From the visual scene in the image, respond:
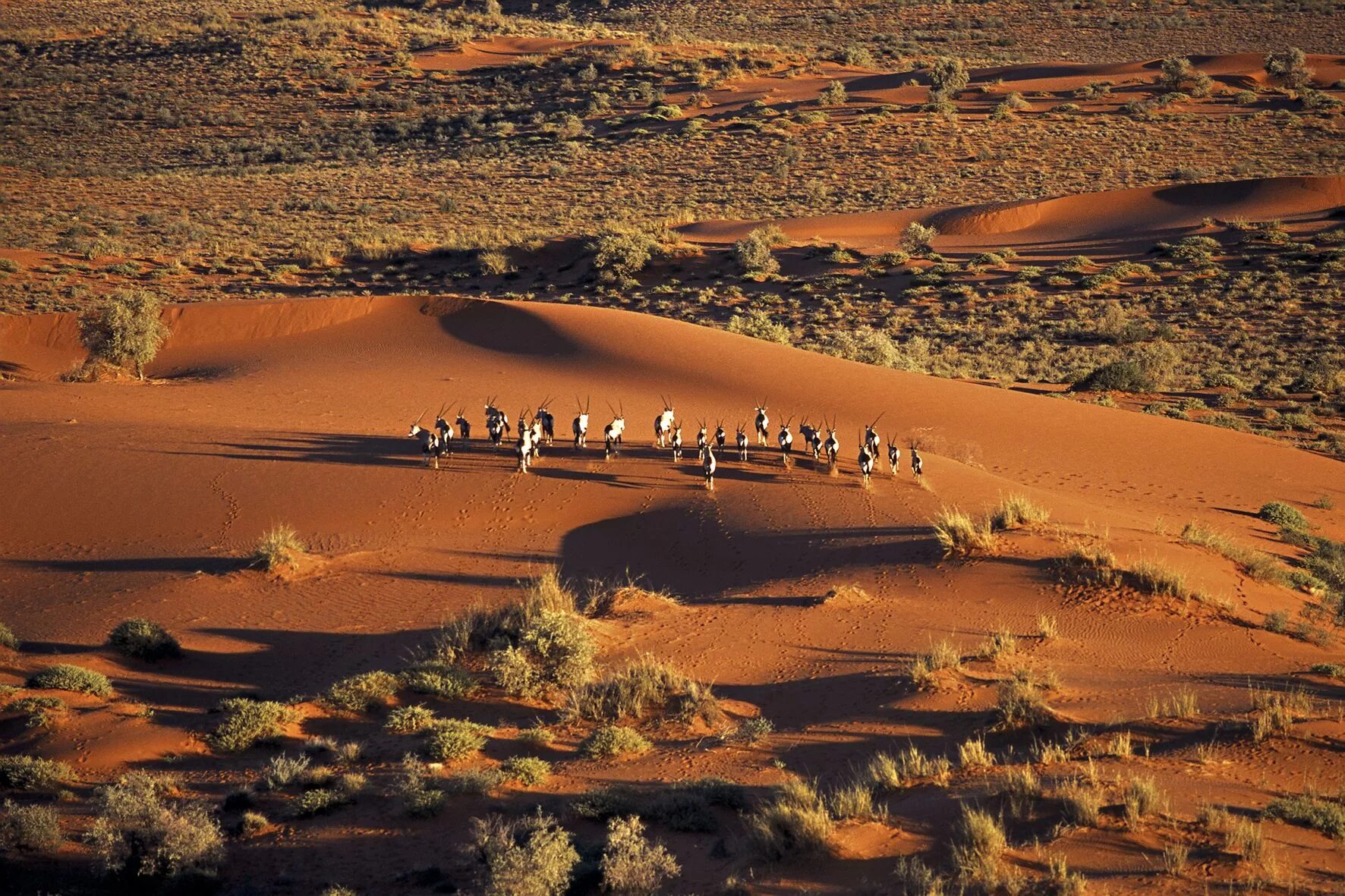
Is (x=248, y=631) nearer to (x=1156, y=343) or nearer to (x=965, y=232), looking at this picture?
(x=1156, y=343)

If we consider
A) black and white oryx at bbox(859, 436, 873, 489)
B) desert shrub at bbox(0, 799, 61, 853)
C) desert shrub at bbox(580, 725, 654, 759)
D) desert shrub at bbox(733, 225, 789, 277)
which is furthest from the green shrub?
desert shrub at bbox(733, 225, 789, 277)

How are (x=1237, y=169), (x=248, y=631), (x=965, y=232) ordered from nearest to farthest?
(x=248, y=631), (x=965, y=232), (x=1237, y=169)

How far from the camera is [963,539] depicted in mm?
16156

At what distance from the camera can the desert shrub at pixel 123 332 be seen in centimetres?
2822

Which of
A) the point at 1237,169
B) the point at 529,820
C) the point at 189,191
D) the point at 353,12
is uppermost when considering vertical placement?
the point at 353,12

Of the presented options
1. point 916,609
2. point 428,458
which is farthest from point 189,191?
point 916,609

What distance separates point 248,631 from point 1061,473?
1533cm

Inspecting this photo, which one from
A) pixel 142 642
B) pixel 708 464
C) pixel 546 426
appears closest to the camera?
pixel 142 642

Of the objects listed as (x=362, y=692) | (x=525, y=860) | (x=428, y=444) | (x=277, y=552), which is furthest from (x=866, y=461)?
(x=525, y=860)

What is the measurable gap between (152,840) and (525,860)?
3273 mm

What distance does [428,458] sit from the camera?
20.5 m

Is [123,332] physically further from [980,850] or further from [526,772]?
[980,850]

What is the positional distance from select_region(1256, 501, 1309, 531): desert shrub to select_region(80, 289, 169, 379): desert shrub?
25191 millimetres

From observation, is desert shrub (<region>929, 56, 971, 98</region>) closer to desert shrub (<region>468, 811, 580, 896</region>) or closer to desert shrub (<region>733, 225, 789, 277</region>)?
desert shrub (<region>733, 225, 789, 277</region>)
